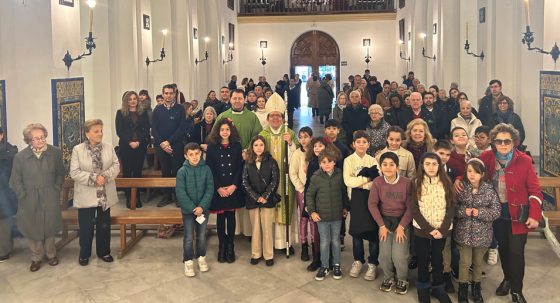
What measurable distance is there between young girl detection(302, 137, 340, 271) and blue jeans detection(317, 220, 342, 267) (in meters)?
0.28

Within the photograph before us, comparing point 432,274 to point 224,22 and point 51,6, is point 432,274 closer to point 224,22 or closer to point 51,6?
point 51,6

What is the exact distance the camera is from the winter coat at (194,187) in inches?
249

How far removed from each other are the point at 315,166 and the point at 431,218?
1.49 m

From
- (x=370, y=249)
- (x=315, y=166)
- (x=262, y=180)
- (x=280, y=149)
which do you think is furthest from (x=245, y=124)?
(x=370, y=249)

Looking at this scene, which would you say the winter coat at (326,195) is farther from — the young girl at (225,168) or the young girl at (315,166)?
the young girl at (225,168)

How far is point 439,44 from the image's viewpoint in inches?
629

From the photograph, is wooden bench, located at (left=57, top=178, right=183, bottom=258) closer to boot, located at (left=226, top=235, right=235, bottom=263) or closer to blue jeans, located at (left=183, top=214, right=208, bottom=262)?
blue jeans, located at (left=183, top=214, right=208, bottom=262)

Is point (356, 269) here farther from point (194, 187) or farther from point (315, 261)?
point (194, 187)

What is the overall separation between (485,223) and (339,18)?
22.7 metres

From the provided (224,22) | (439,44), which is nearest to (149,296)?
(439,44)

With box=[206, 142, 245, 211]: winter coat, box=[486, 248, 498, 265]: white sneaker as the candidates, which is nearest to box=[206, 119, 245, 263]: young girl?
box=[206, 142, 245, 211]: winter coat

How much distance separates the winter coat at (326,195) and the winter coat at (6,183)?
3.87 m

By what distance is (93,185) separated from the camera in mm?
6609

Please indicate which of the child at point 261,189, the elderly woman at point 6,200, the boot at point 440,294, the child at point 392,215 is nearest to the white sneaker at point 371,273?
the child at point 392,215
